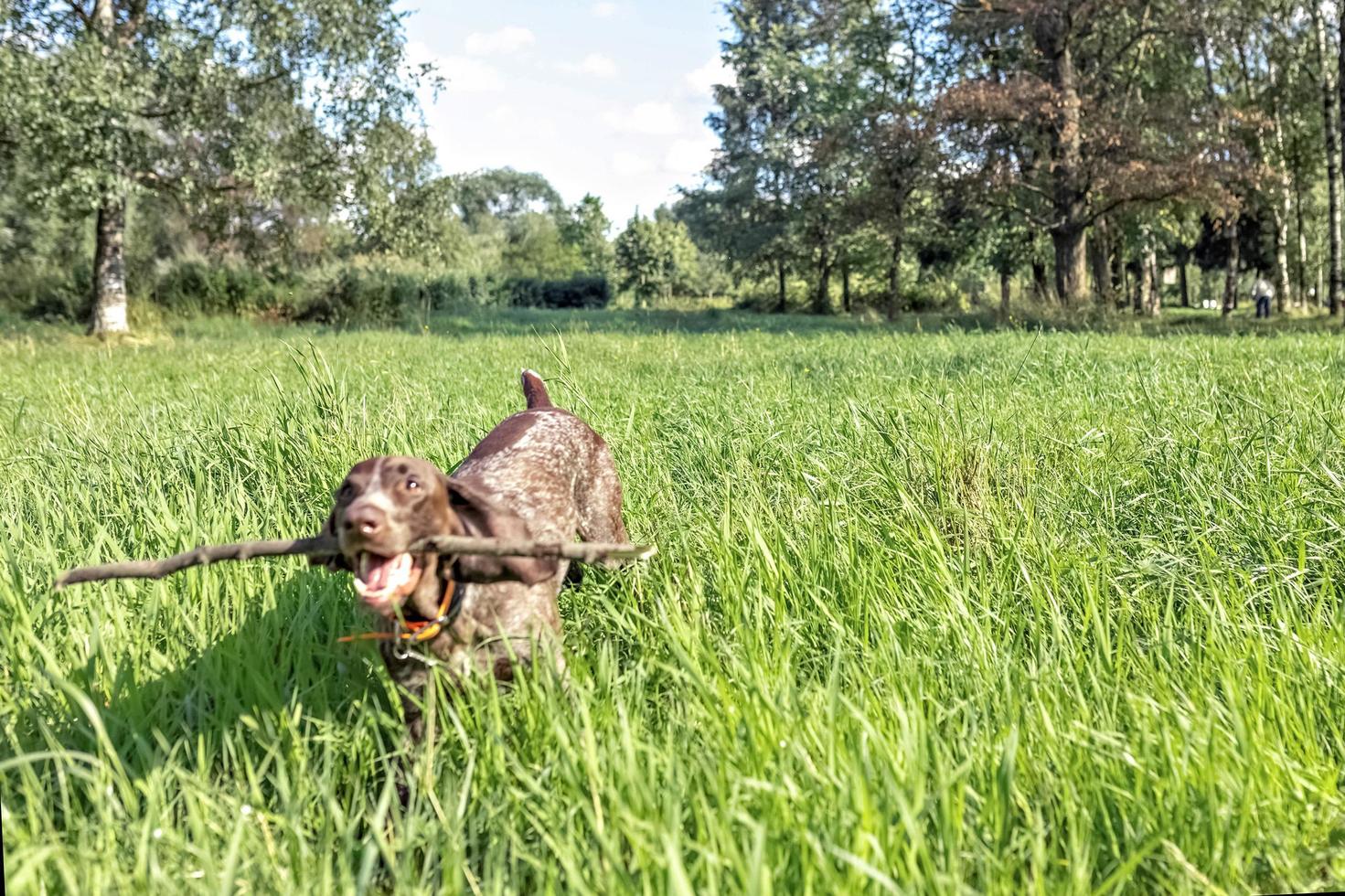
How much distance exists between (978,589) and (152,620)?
2.75 meters

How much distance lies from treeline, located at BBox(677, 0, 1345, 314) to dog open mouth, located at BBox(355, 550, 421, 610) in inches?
798

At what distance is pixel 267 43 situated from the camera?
17.7 meters

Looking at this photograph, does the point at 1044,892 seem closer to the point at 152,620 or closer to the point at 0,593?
the point at 152,620

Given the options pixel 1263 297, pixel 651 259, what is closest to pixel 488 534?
pixel 1263 297

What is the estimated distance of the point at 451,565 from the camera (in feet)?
7.41

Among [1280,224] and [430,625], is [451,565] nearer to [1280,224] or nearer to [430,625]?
[430,625]

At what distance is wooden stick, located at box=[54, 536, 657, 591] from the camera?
1834mm

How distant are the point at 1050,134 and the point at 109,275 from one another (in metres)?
22.9

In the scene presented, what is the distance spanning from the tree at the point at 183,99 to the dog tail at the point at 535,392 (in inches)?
616

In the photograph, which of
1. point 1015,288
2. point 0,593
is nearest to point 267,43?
point 0,593

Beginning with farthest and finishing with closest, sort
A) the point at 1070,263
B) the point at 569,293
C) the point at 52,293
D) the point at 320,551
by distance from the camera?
1. the point at 569,293
2. the point at 52,293
3. the point at 1070,263
4. the point at 320,551

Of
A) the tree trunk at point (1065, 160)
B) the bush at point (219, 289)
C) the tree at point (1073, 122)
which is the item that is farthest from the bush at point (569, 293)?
the tree trunk at point (1065, 160)

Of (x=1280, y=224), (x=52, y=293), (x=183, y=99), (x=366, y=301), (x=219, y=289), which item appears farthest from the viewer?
(x=1280, y=224)

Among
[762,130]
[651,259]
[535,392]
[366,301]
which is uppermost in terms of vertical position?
[762,130]
